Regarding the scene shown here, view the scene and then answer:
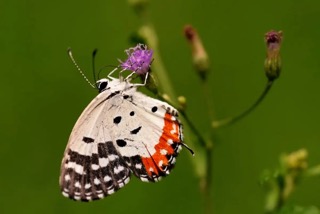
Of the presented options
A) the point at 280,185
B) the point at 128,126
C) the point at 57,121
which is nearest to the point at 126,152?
the point at 128,126

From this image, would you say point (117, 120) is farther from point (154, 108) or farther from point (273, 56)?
point (273, 56)

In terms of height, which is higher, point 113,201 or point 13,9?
point 13,9

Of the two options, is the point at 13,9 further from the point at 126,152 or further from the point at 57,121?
the point at 126,152

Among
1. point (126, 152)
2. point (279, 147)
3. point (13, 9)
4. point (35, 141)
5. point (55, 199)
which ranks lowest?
point (126, 152)

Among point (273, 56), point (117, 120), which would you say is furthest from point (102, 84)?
point (273, 56)

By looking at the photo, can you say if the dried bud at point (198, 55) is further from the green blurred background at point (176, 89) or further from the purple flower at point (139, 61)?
the green blurred background at point (176, 89)

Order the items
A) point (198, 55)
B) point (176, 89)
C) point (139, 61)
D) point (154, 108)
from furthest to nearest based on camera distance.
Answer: point (176, 89)
point (198, 55)
point (139, 61)
point (154, 108)

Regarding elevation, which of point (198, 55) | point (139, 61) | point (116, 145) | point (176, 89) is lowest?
point (116, 145)
